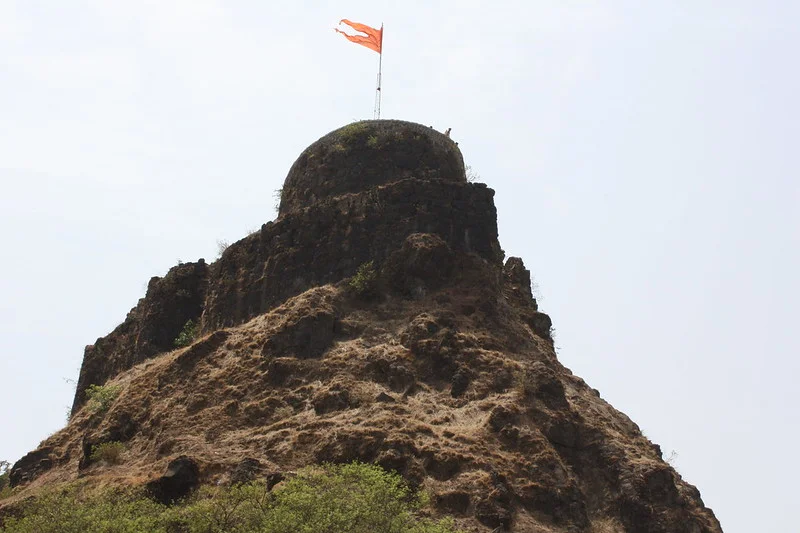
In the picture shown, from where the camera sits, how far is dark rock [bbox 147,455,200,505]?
27.2m

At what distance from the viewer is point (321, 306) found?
109ft

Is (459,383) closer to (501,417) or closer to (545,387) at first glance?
(501,417)

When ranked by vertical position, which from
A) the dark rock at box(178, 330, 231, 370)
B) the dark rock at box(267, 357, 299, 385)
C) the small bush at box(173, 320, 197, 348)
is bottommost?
the dark rock at box(267, 357, 299, 385)

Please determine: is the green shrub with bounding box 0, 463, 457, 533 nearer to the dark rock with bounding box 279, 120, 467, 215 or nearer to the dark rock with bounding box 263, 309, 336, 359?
the dark rock with bounding box 263, 309, 336, 359

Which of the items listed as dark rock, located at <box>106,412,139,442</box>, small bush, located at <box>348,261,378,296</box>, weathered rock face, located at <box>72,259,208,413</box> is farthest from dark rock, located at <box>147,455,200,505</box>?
weathered rock face, located at <box>72,259,208,413</box>

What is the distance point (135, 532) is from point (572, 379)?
13793mm

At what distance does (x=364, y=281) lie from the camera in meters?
34.0

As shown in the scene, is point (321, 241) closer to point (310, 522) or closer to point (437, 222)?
point (437, 222)

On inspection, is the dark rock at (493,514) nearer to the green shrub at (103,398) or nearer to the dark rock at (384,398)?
the dark rock at (384,398)

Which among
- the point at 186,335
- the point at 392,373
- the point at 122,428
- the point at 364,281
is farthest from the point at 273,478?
the point at 186,335

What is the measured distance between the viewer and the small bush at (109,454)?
3054cm

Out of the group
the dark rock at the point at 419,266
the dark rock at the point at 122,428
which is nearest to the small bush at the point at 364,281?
the dark rock at the point at 419,266

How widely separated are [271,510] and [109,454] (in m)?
7.26

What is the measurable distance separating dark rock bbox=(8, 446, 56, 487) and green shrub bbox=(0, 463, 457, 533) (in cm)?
610
